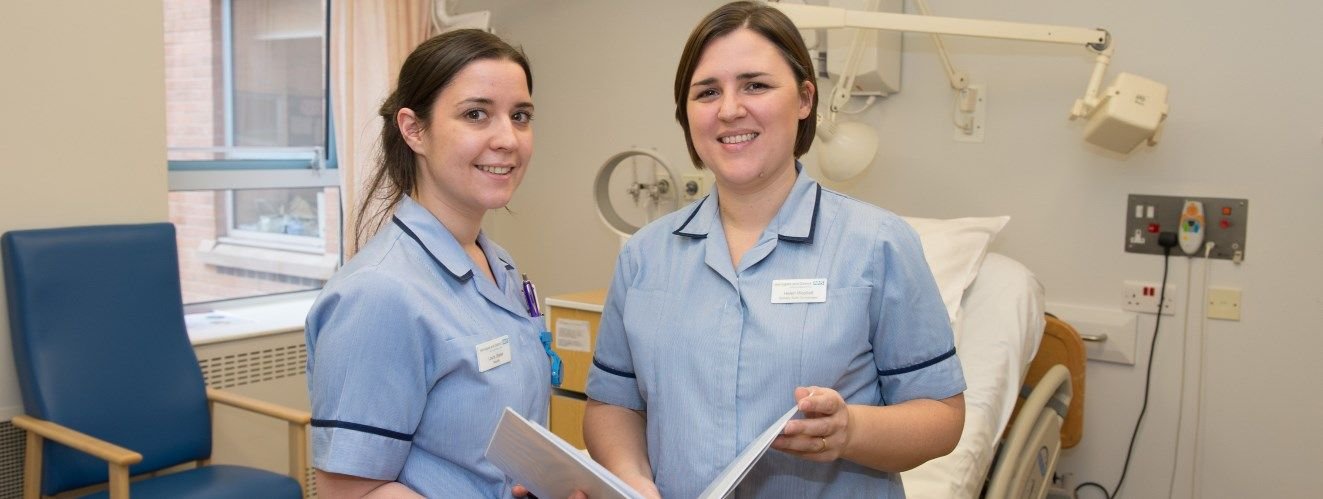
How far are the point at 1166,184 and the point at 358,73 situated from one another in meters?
2.50

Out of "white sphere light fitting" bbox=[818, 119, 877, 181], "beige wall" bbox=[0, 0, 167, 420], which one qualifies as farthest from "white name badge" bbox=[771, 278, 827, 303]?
"beige wall" bbox=[0, 0, 167, 420]

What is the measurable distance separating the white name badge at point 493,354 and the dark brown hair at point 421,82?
0.81 ft

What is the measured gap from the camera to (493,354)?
119 centimetres

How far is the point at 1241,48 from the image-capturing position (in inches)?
102

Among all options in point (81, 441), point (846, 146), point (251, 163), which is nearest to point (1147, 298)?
point (846, 146)

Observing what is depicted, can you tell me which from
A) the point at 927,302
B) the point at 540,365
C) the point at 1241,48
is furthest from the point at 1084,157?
the point at 540,365

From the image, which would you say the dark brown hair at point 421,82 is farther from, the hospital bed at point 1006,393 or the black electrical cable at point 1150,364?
the black electrical cable at point 1150,364

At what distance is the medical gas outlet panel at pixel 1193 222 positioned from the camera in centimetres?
262

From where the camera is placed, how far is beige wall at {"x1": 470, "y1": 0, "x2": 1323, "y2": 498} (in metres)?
2.56

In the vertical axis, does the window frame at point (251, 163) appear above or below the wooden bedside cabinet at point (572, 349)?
above

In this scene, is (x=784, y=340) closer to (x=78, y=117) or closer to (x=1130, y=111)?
(x=1130, y=111)

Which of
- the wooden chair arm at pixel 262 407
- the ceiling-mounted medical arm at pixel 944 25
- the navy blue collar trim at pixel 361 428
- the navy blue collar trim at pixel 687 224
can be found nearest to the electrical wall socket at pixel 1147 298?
the ceiling-mounted medical arm at pixel 944 25

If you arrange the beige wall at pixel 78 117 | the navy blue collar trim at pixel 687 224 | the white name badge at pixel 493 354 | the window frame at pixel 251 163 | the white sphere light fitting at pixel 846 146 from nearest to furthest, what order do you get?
1. the white name badge at pixel 493 354
2. the navy blue collar trim at pixel 687 224
3. the beige wall at pixel 78 117
4. the white sphere light fitting at pixel 846 146
5. the window frame at pixel 251 163

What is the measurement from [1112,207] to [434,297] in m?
2.19
